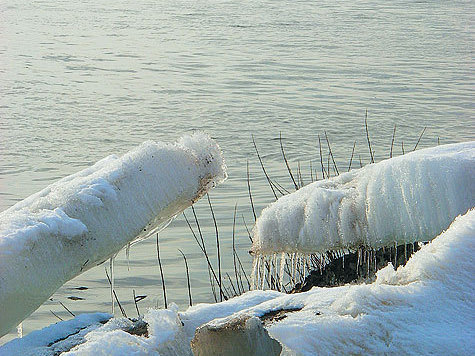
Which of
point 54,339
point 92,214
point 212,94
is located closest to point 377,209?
point 92,214

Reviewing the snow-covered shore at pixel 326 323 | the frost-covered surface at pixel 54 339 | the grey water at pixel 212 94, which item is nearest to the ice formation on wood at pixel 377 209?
the snow-covered shore at pixel 326 323

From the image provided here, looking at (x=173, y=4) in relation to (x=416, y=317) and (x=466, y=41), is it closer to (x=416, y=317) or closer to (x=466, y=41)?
(x=466, y=41)

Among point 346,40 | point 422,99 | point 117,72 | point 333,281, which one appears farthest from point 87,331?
point 346,40

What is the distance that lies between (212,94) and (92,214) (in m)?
15.0

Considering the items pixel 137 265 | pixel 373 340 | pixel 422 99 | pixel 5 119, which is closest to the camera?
pixel 373 340

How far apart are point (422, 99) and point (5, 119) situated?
28.5 feet

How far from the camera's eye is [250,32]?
91.1 feet

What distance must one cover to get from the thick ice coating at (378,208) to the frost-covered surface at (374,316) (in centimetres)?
91

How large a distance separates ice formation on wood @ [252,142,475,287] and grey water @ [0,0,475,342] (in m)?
3.22

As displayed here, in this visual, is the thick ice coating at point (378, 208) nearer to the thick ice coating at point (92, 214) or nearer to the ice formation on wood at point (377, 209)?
the ice formation on wood at point (377, 209)

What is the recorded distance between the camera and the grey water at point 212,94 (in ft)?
30.1

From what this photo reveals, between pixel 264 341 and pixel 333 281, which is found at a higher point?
pixel 264 341

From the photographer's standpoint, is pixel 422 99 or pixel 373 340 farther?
pixel 422 99

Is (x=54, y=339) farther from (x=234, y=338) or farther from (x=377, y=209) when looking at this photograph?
(x=377, y=209)
